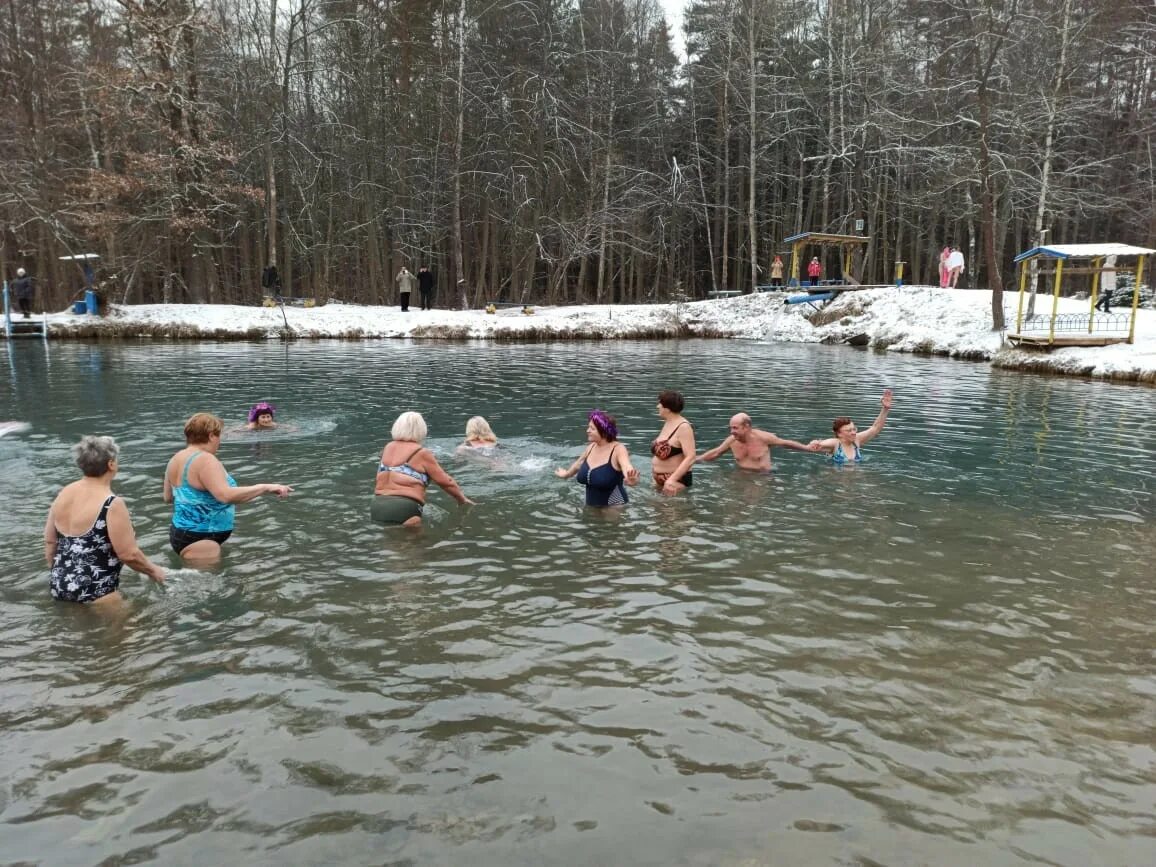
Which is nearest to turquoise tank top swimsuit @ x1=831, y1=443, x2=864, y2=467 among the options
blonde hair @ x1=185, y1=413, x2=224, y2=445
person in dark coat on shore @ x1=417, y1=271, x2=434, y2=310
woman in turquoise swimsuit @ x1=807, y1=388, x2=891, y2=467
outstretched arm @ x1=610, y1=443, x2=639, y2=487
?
woman in turquoise swimsuit @ x1=807, y1=388, x2=891, y2=467

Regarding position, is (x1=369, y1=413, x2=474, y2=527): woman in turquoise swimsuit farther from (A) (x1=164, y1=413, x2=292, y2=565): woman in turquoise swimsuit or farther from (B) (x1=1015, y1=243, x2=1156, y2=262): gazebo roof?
(B) (x1=1015, y1=243, x2=1156, y2=262): gazebo roof

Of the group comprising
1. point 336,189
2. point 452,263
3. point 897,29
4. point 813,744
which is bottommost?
point 813,744

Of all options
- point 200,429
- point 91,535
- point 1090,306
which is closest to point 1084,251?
point 1090,306

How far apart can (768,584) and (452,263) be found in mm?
49602

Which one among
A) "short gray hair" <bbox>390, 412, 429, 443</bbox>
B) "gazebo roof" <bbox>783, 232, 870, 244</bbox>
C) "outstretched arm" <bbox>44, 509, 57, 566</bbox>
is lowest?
"outstretched arm" <bbox>44, 509, 57, 566</bbox>

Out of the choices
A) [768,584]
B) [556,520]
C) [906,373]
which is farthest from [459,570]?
[906,373]

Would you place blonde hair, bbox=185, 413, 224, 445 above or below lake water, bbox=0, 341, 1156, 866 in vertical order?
above

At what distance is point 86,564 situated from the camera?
6062mm

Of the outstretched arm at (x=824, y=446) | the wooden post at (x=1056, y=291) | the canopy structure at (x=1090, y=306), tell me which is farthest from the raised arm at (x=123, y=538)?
the wooden post at (x=1056, y=291)

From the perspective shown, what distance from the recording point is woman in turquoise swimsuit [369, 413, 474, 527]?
27.6 ft

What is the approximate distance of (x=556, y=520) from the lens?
29.1ft

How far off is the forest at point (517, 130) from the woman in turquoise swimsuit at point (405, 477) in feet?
90.1

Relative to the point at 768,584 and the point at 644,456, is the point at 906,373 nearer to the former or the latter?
the point at 644,456

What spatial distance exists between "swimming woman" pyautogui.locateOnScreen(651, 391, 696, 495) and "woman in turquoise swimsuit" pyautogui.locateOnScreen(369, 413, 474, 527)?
9.57ft
